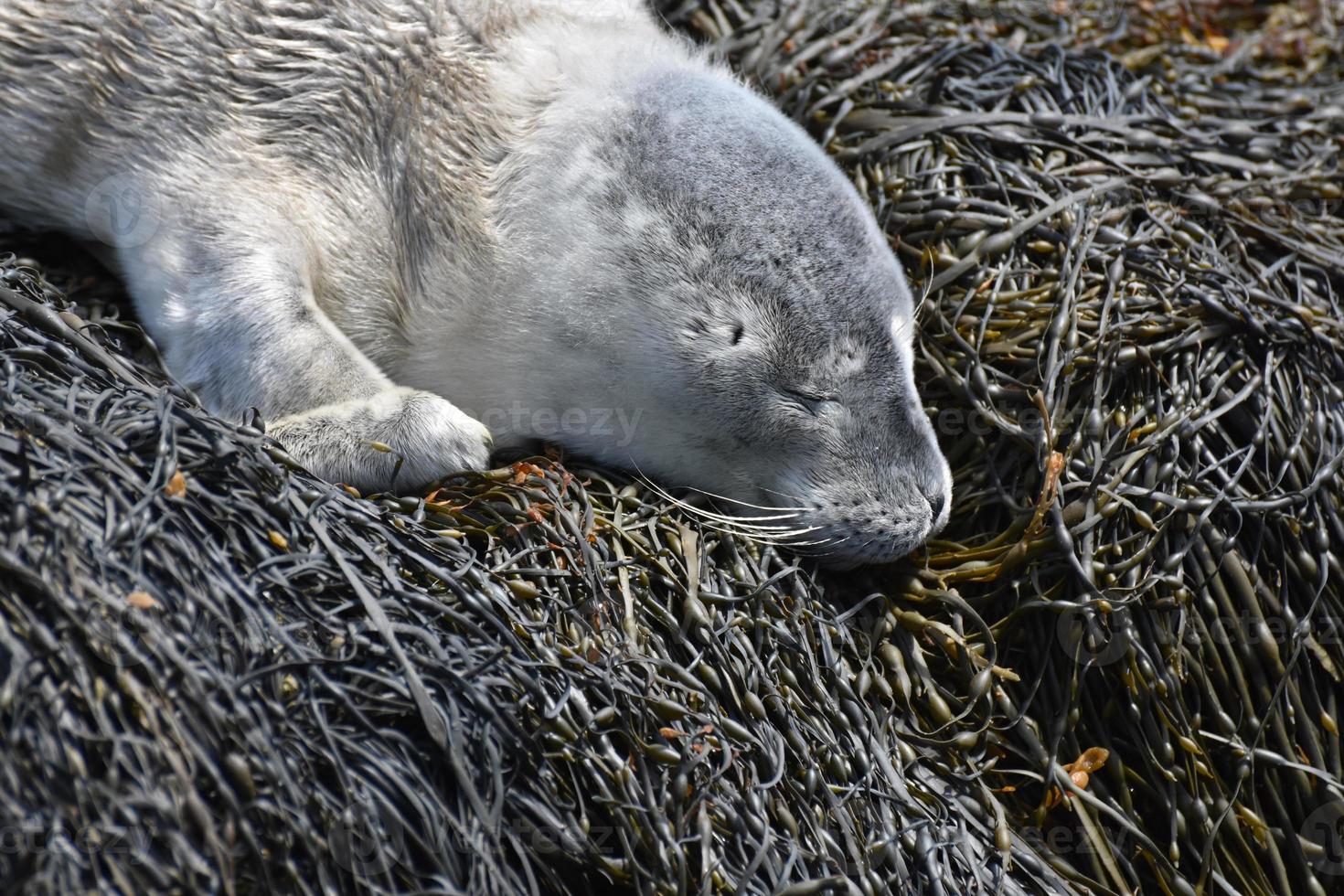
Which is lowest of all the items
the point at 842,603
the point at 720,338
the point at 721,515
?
the point at 842,603

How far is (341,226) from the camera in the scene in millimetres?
1886

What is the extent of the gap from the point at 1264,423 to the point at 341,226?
1736 mm

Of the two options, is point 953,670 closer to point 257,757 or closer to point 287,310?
point 257,757

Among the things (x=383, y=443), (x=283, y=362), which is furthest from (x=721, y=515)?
(x=283, y=362)

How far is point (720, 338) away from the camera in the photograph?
69.8 inches

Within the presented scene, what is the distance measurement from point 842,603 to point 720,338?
0.53 meters

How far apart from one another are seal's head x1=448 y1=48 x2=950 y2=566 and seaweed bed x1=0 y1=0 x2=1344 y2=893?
120 mm

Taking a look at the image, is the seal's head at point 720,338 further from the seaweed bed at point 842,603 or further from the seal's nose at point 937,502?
the seaweed bed at point 842,603

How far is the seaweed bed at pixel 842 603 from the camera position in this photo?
4.03 ft

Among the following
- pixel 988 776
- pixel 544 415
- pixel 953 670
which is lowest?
pixel 988 776

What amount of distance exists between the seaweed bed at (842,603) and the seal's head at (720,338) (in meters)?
0.12

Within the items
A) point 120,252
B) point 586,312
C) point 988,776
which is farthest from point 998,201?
point 120,252

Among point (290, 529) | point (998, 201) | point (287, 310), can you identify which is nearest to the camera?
point (290, 529)

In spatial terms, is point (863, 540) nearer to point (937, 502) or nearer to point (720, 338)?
point (937, 502)
